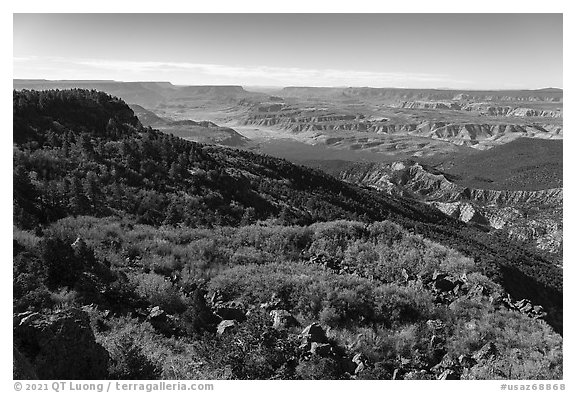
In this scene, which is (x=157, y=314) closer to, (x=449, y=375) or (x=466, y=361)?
(x=449, y=375)

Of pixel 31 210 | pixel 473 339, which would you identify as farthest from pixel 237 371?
pixel 31 210

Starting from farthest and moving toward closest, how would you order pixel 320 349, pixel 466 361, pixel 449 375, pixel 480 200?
pixel 480 200, pixel 466 361, pixel 320 349, pixel 449 375

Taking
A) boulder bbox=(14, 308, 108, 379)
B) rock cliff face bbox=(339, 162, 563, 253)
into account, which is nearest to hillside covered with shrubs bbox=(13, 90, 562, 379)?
boulder bbox=(14, 308, 108, 379)

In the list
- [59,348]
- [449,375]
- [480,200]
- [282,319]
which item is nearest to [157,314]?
[282,319]

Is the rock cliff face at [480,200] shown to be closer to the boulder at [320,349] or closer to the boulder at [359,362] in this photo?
the boulder at [359,362]

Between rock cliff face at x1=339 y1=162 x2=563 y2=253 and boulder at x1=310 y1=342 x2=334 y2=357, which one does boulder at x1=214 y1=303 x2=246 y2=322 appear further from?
rock cliff face at x1=339 y1=162 x2=563 y2=253

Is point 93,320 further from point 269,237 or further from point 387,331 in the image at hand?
point 269,237

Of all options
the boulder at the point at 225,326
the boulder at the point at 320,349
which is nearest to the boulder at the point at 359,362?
the boulder at the point at 320,349
